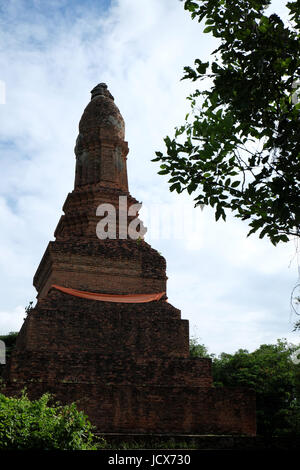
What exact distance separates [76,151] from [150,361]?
906cm

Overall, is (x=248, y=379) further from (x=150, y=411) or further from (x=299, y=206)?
(x=299, y=206)

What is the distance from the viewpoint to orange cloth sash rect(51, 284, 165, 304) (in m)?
15.1

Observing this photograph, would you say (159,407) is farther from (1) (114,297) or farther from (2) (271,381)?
(2) (271,381)

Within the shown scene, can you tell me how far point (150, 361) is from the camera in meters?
13.8

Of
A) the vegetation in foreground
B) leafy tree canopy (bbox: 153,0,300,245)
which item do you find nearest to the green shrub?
the vegetation in foreground

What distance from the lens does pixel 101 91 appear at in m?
20.4

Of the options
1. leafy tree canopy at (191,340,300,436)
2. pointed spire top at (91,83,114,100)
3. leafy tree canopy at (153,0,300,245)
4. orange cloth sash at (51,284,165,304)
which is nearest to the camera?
leafy tree canopy at (153,0,300,245)

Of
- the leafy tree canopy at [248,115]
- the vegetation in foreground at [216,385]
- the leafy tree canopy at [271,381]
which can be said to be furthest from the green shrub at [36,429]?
the leafy tree canopy at [271,381]

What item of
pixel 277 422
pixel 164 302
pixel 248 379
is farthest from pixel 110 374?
pixel 248 379

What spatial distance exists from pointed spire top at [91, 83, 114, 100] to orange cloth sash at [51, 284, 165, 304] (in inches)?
336

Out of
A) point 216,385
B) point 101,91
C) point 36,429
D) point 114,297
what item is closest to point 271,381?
point 216,385

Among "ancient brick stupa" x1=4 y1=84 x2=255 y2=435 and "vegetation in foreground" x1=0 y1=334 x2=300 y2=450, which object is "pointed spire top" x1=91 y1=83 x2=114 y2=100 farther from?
"vegetation in foreground" x1=0 y1=334 x2=300 y2=450

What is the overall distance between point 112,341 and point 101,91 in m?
10.4

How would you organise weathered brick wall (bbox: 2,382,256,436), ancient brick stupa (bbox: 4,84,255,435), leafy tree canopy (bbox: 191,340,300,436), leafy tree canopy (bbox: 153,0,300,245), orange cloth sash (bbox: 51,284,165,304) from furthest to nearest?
1. leafy tree canopy (bbox: 191,340,300,436)
2. orange cloth sash (bbox: 51,284,165,304)
3. ancient brick stupa (bbox: 4,84,255,435)
4. weathered brick wall (bbox: 2,382,256,436)
5. leafy tree canopy (bbox: 153,0,300,245)
